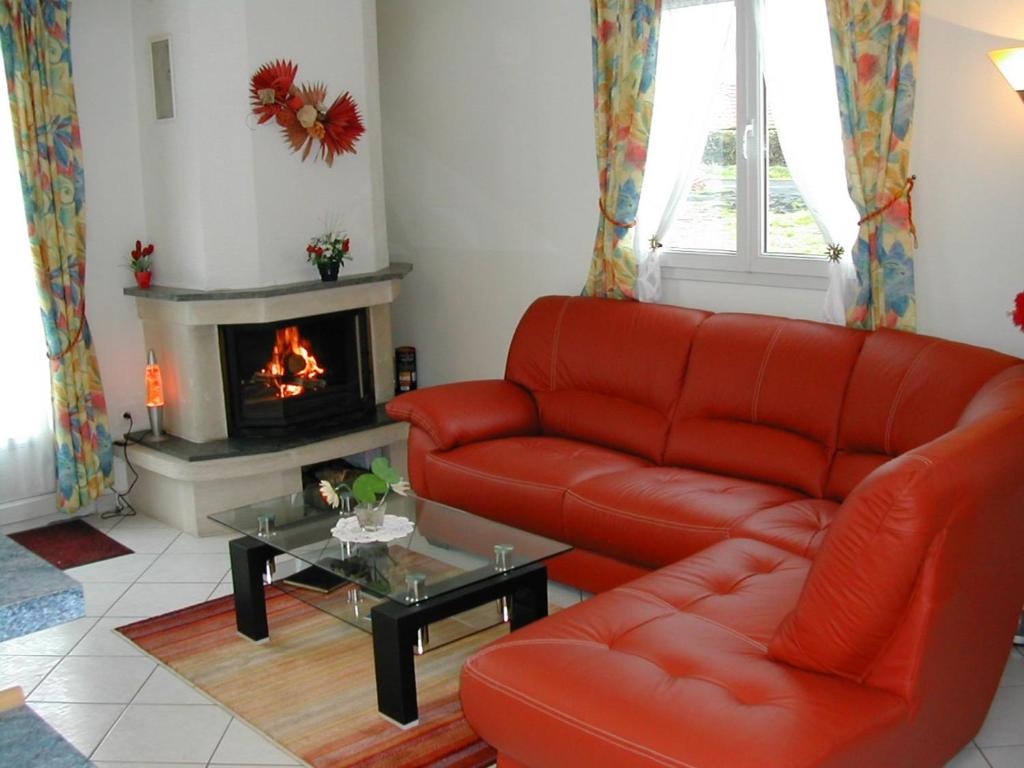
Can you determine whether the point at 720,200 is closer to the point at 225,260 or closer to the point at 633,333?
the point at 633,333

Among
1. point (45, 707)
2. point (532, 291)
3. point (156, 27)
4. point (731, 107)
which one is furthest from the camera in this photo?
point (532, 291)

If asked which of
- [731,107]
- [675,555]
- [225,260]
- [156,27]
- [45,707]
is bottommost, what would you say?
[45,707]

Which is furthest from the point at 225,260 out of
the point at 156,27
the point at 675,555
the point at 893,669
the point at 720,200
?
the point at 893,669

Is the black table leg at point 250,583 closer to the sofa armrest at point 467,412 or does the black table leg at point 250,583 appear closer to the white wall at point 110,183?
the sofa armrest at point 467,412

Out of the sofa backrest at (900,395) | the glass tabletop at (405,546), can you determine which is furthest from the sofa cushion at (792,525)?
the glass tabletop at (405,546)

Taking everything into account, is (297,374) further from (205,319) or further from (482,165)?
(482,165)

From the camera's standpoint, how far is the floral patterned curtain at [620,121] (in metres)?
4.51

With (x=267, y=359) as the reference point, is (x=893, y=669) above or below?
below

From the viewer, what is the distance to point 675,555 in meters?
3.62

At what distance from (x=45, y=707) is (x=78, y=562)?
1261mm

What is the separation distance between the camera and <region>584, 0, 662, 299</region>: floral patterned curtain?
451 cm

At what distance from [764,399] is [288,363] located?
7.05ft

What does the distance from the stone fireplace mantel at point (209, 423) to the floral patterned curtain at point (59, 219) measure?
228mm

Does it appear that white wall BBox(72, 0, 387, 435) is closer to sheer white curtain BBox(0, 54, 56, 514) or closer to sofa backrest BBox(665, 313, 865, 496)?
sheer white curtain BBox(0, 54, 56, 514)
